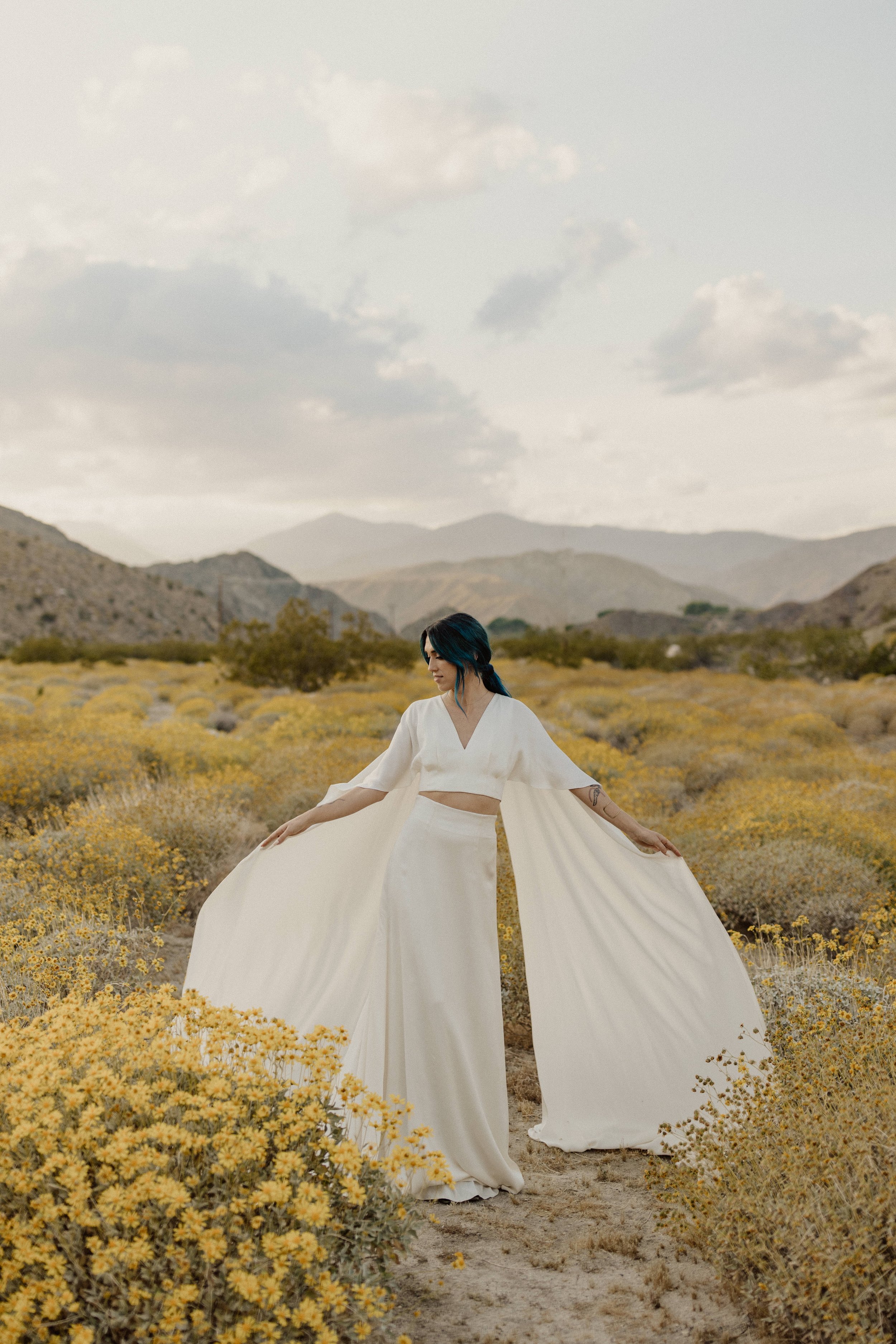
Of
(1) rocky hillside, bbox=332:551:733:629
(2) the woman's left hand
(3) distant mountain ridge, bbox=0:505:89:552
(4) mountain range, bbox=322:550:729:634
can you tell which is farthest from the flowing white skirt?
(1) rocky hillside, bbox=332:551:733:629

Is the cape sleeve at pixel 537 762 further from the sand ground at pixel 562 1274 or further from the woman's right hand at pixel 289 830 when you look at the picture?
the sand ground at pixel 562 1274

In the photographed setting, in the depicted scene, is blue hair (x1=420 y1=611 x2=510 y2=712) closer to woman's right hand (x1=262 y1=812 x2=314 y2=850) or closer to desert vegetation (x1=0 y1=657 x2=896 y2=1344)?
woman's right hand (x1=262 y1=812 x2=314 y2=850)

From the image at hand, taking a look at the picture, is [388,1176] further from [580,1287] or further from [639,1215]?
[639,1215]

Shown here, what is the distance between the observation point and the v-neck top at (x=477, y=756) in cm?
337

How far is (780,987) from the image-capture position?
4098 millimetres

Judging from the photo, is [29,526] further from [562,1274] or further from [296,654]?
[562,1274]

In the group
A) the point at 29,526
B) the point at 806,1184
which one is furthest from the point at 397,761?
the point at 29,526

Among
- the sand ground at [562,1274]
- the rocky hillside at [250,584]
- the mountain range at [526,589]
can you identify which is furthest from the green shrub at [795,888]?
the mountain range at [526,589]

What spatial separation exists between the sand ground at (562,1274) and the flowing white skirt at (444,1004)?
17 cm

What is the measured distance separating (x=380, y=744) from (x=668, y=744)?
3.71m

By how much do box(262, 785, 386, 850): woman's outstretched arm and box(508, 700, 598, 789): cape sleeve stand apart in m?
0.56

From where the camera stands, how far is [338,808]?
3.61 meters

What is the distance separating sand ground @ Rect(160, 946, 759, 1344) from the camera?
250 cm

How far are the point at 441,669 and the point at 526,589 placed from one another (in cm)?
15626
